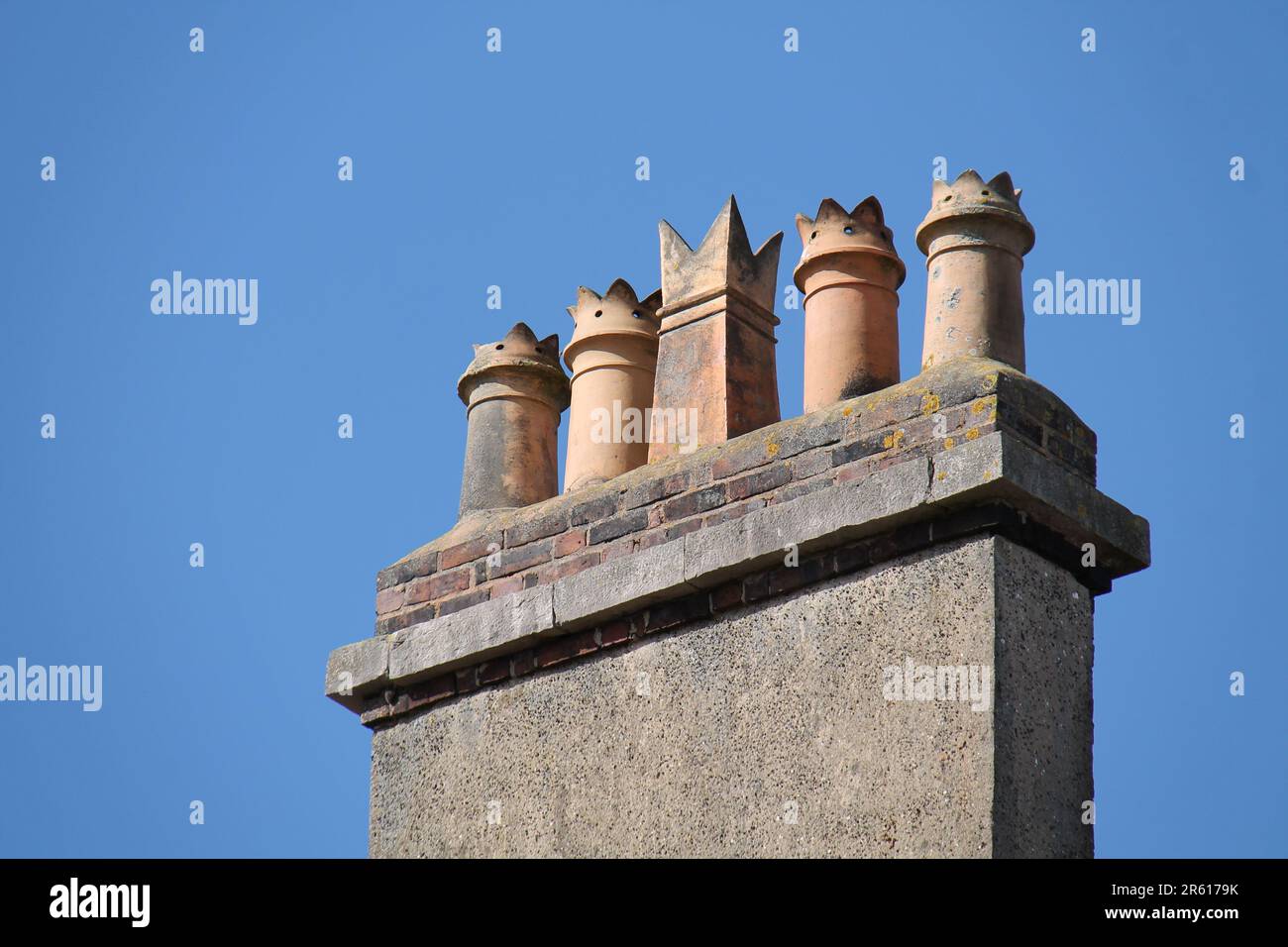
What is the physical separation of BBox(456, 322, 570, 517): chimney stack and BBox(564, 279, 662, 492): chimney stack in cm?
15

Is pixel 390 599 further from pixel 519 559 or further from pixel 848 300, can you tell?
pixel 848 300

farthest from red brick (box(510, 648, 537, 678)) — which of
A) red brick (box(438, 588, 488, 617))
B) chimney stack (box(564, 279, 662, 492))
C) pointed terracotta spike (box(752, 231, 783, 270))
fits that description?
pointed terracotta spike (box(752, 231, 783, 270))

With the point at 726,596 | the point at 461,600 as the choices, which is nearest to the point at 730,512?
the point at 726,596

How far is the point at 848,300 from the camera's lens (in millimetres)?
7547

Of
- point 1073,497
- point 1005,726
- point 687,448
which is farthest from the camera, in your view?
point 687,448

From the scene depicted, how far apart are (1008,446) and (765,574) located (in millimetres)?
832

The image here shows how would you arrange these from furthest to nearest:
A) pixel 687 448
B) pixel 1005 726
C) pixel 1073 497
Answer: pixel 687 448
pixel 1073 497
pixel 1005 726

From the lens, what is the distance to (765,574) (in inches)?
276

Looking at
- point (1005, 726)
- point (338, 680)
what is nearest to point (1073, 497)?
point (1005, 726)

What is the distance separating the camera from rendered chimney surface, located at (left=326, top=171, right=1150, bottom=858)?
6531mm

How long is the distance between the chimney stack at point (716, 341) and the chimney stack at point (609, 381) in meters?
0.14

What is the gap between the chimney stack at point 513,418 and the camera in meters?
8.13

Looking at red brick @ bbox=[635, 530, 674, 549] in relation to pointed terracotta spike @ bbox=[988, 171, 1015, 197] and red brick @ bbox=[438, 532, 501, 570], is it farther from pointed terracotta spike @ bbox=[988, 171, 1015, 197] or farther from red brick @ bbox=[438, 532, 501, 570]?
pointed terracotta spike @ bbox=[988, 171, 1015, 197]

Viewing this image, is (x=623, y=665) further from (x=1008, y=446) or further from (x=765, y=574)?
(x=1008, y=446)
